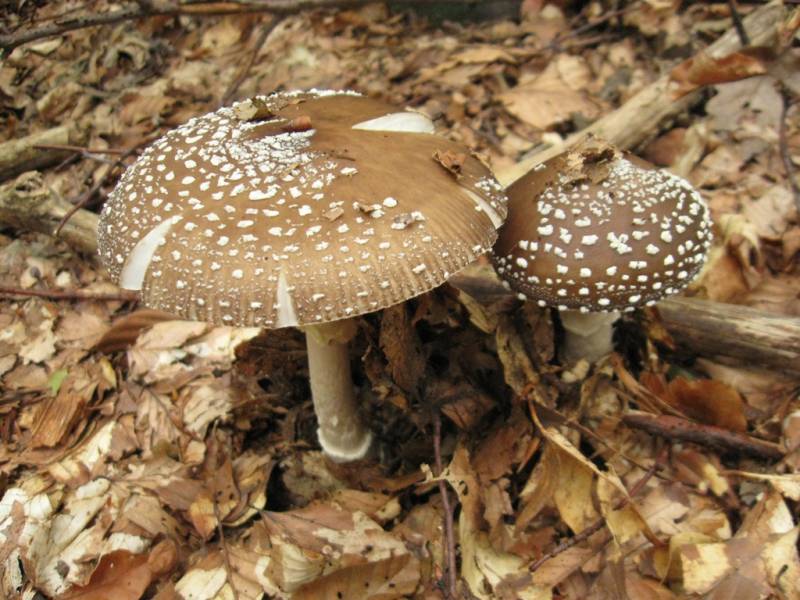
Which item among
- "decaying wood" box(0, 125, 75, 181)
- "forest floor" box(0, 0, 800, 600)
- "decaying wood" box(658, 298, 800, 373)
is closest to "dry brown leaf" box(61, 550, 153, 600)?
"forest floor" box(0, 0, 800, 600)

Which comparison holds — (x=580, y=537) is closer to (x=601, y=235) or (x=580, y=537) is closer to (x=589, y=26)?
(x=601, y=235)

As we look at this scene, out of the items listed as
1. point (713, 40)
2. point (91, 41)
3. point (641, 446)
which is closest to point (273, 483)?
point (641, 446)

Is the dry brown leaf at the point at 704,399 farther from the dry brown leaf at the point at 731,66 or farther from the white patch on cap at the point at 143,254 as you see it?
the white patch on cap at the point at 143,254

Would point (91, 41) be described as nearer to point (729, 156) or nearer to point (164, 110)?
point (164, 110)

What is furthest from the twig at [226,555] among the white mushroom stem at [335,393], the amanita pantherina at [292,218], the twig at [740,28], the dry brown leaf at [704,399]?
the twig at [740,28]

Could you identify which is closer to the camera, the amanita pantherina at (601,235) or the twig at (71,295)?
the amanita pantherina at (601,235)
